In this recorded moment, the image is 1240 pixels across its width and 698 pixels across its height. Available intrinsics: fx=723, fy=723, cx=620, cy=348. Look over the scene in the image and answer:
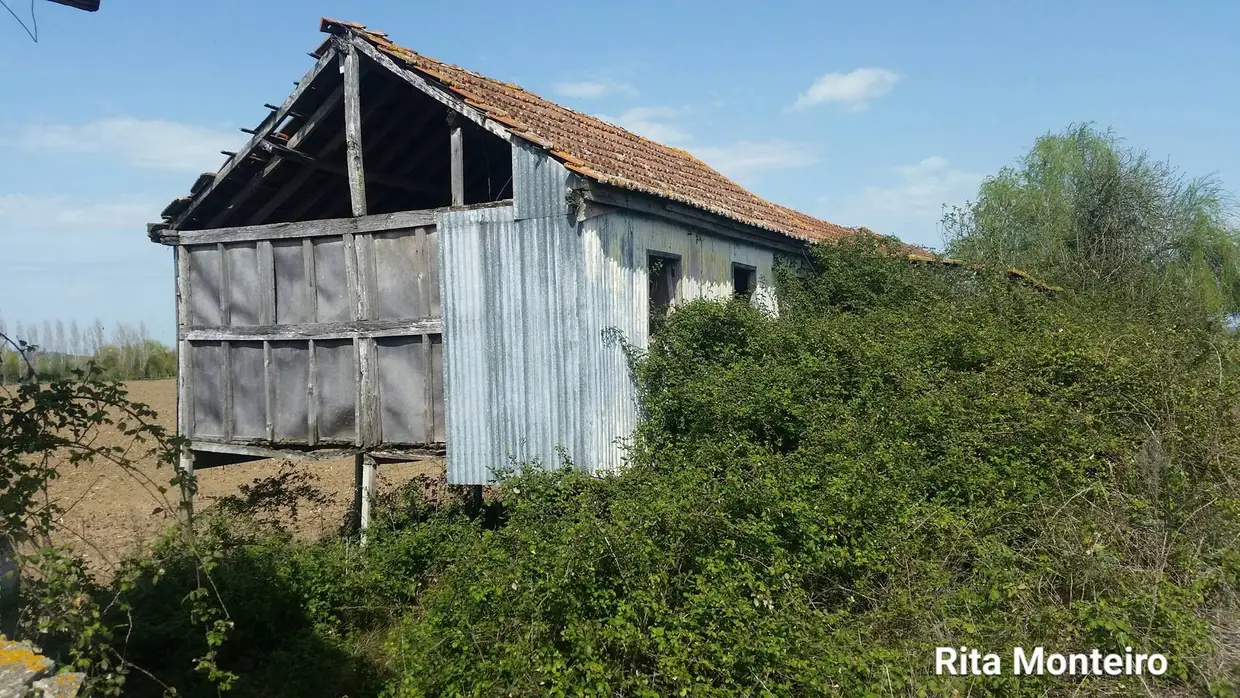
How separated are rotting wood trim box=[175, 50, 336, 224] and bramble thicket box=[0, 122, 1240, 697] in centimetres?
394

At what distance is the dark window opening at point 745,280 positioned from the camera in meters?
11.0

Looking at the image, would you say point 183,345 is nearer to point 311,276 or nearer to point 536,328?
point 311,276

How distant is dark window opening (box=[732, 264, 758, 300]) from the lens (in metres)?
11.0

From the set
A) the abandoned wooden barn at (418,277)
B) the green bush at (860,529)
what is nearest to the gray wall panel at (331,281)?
the abandoned wooden barn at (418,277)

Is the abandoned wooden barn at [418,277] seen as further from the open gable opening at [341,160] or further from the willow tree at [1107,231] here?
the willow tree at [1107,231]

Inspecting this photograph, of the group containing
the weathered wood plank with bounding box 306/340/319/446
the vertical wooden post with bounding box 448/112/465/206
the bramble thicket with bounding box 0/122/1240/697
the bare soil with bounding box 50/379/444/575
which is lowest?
the bare soil with bounding box 50/379/444/575

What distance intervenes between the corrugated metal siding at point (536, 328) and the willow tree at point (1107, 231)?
11347mm

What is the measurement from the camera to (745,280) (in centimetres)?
1121

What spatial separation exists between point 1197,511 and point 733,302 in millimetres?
5148

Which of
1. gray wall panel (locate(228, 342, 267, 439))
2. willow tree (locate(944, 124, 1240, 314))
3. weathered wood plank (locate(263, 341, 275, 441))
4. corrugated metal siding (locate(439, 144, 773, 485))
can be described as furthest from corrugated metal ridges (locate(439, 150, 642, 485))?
willow tree (locate(944, 124, 1240, 314))

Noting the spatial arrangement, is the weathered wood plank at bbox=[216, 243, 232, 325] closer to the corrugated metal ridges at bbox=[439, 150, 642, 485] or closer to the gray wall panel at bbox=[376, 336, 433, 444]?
the gray wall panel at bbox=[376, 336, 433, 444]

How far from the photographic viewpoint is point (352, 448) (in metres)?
8.72

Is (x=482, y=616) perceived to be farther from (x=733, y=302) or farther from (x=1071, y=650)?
(x=733, y=302)

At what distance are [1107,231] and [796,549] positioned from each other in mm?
15222
